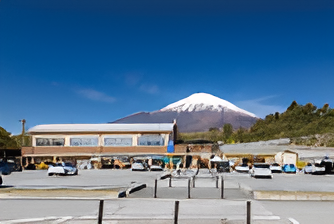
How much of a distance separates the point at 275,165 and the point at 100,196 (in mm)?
37215

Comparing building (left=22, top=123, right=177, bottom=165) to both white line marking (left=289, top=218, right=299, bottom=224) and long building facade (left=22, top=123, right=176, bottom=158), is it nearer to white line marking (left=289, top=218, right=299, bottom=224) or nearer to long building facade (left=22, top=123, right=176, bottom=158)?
long building facade (left=22, top=123, right=176, bottom=158)

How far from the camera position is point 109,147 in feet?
218

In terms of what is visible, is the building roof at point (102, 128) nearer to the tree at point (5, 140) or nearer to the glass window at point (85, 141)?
the glass window at point (85, 141)

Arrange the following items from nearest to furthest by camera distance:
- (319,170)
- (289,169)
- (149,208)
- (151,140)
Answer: (149,208), (319,170), (289,169), (151,140)

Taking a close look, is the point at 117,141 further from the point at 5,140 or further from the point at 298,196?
the point at 298,196

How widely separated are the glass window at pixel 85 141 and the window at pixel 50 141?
1747 mm

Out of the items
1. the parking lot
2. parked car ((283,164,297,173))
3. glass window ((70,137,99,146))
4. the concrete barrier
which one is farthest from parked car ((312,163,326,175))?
glass window ((70,137,99,146))

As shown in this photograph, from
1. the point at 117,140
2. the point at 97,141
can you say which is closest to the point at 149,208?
the point at 117,140

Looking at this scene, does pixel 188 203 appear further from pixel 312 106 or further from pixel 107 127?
pixel 312 106

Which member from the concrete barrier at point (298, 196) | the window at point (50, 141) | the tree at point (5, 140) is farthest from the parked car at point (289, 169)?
the tree at point (5, 140)

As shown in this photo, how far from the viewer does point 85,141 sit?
69375mm

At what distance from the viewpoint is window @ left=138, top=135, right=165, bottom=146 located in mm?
67750

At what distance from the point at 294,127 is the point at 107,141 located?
4946cm

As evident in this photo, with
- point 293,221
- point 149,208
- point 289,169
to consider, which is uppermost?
point 293,221
